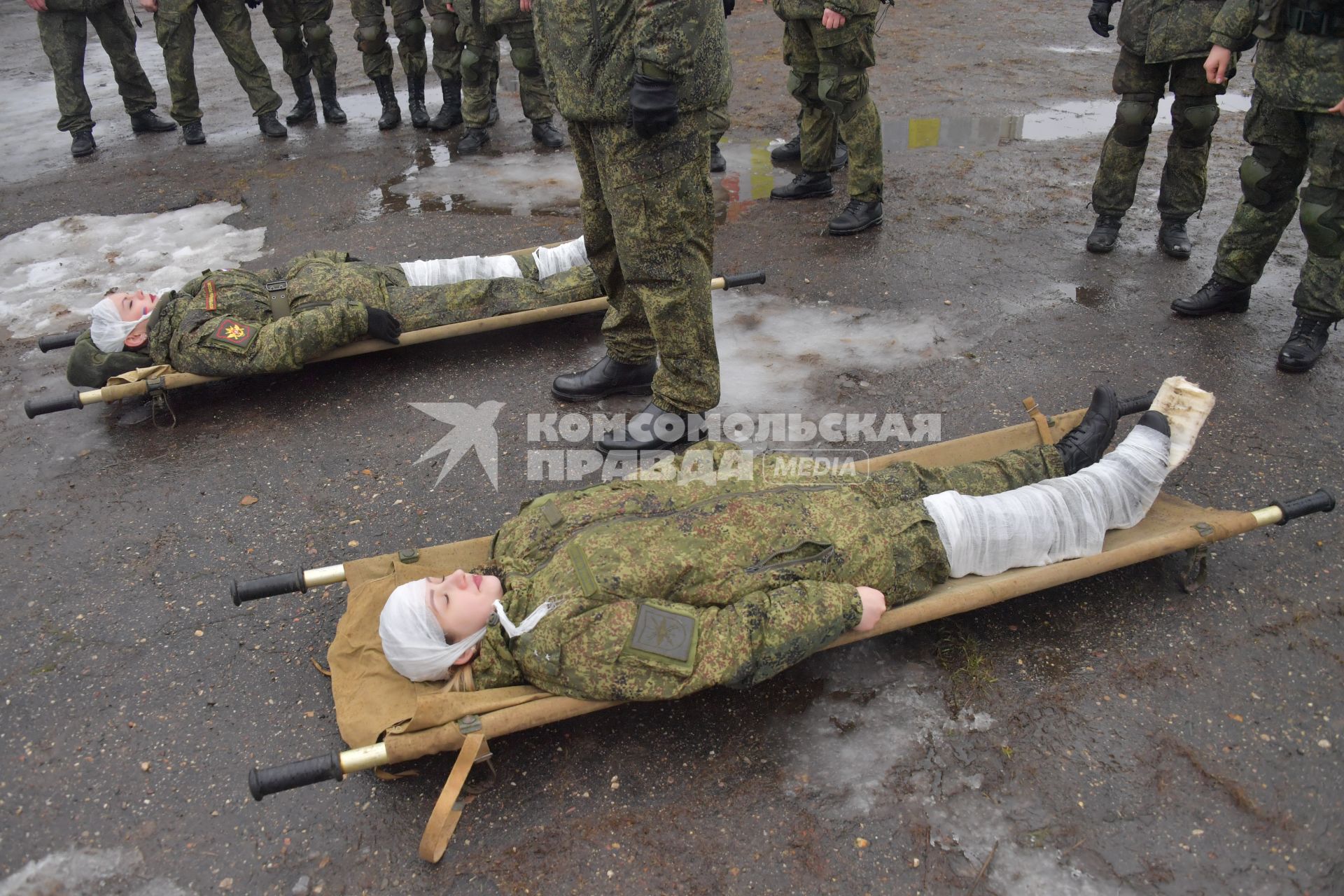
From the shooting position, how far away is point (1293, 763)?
2.28 metres

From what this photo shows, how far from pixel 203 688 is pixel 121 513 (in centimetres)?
113

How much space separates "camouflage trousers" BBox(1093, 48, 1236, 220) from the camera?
4355 millimetres

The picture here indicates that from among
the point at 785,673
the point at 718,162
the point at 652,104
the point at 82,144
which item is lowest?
the point at 785,673

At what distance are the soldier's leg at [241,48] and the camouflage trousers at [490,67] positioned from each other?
175 cm

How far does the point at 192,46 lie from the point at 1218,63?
7.25m

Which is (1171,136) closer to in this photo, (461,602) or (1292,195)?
(1292,195)

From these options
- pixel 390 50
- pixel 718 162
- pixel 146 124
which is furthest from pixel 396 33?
pixel 718 162

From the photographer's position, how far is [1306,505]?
8.77 feet

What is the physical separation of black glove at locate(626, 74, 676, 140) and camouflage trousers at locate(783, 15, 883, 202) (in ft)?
7.50

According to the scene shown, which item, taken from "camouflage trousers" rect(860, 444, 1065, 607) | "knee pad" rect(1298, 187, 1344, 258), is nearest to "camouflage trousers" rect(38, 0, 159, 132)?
"camouflage trousers" rect(860, 444, 1065, 607)

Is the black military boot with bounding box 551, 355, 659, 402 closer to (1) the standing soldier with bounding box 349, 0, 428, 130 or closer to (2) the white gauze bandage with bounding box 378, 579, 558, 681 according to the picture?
(2) the white gauze bandage with bounding box 378, 579, 558, 681

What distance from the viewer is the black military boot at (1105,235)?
489 cm

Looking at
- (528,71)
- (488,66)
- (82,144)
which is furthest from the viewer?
(82,144)

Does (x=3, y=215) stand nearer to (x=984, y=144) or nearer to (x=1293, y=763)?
(x=984, y=144)
